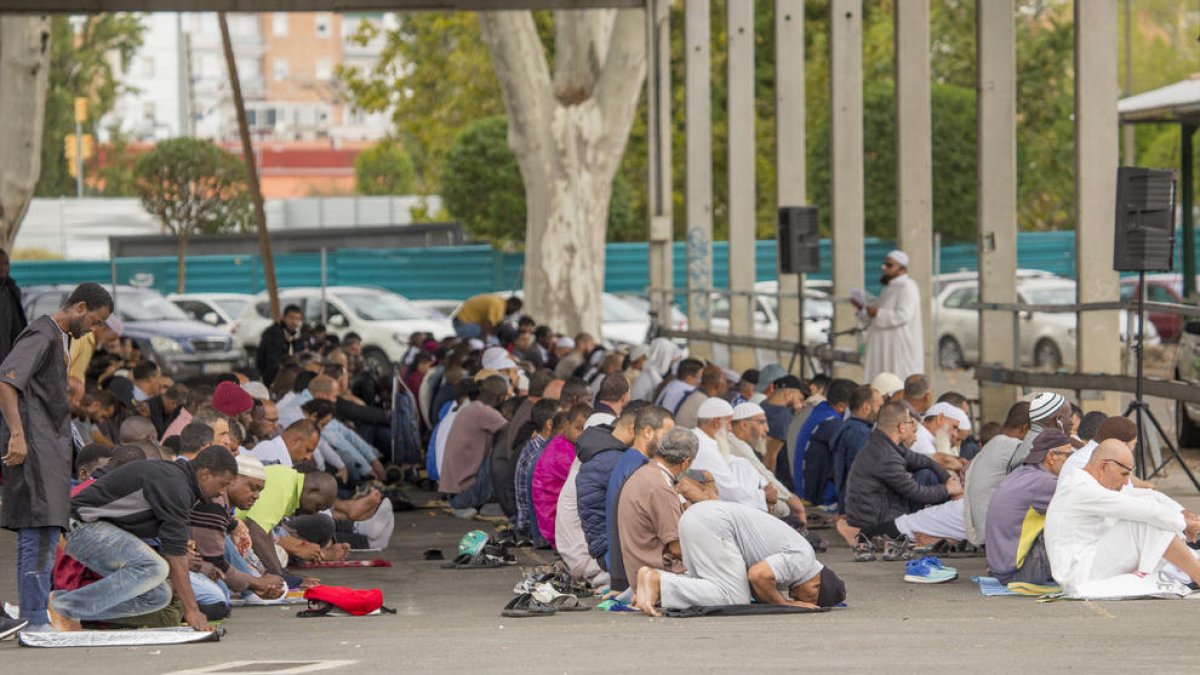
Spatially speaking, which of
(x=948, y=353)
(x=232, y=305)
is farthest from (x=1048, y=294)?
(x=232, y=305)

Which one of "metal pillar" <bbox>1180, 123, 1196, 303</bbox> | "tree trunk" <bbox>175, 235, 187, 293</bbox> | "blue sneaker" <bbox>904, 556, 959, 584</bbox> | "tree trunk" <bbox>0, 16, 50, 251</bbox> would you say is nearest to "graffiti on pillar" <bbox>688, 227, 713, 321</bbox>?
"metal pillar" <bbox>1180, 123, 1196, 303</bbox>

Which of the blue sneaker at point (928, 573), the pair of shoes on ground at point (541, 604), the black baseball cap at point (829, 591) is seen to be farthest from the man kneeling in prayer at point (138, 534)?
the blue sneaker at point (928, 573)

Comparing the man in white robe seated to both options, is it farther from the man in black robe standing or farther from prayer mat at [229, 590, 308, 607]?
the man in black robe standing

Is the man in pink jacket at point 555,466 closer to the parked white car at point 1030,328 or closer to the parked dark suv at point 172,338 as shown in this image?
the parked white car at point 1030,328

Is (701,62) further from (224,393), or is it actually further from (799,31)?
(224,393)

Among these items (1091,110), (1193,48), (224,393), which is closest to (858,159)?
(1091,110)

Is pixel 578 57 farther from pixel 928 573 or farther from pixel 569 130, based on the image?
pixel 928 573

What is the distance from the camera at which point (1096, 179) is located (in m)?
18.3

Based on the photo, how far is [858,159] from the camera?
2462 centimetres

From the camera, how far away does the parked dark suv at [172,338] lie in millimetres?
36125

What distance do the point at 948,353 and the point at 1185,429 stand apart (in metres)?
16.6

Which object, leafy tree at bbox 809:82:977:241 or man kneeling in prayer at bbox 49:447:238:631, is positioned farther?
leafy tree at bbox 809:82:977:241

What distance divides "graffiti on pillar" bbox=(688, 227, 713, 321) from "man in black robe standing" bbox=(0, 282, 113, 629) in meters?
22.9

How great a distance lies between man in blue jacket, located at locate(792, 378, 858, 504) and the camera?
53.5ft
